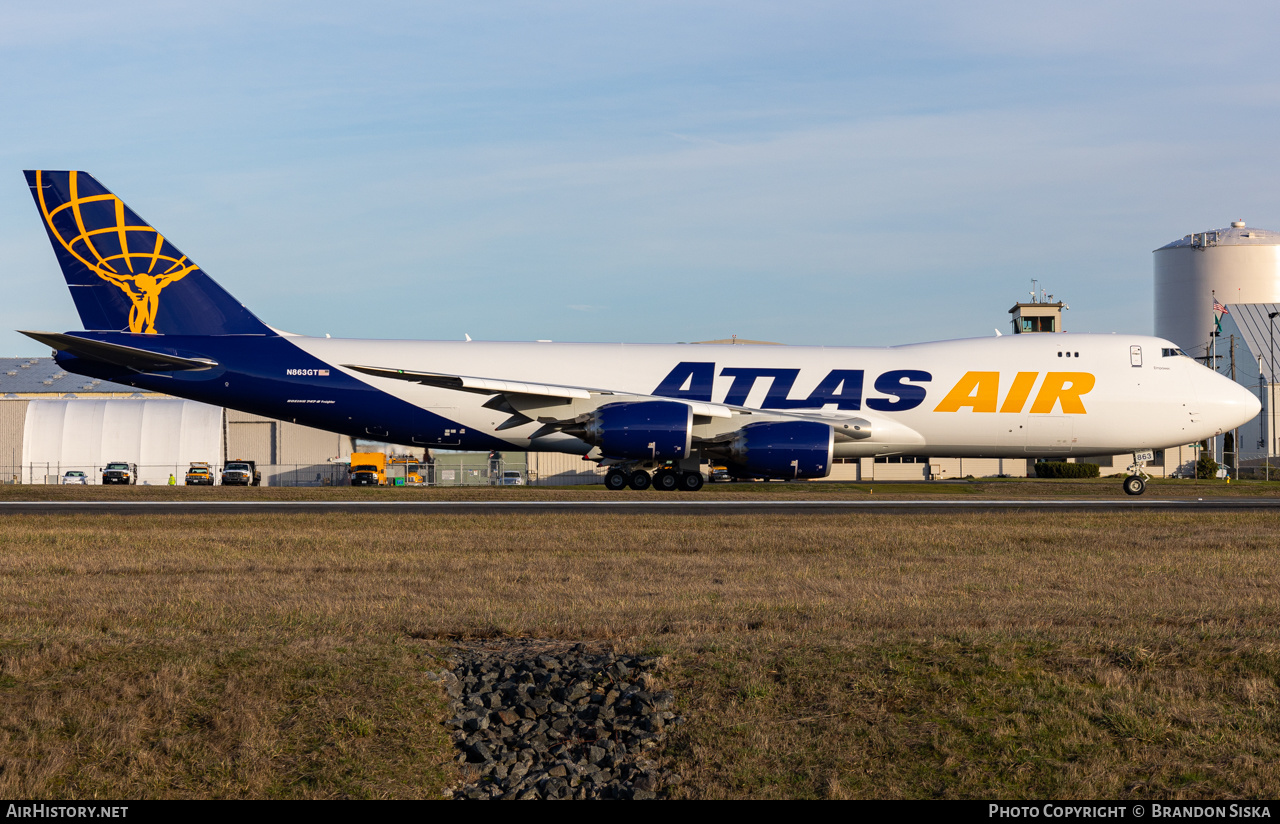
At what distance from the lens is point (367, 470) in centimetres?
6362

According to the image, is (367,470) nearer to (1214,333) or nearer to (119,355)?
(119,355)

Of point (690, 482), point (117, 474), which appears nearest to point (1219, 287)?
point (690, 482)

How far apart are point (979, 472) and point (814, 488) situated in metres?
41.4

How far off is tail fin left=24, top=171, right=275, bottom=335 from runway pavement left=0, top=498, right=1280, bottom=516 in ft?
19.2

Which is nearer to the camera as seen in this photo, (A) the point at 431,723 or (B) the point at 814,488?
(A) the point at 431,723

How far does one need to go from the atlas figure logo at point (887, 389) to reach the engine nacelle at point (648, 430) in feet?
6.43

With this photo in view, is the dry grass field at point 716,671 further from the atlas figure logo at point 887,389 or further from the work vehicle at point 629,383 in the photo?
the atlas figure logo at point 887,389

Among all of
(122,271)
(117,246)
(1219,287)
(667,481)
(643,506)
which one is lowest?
(643,506)

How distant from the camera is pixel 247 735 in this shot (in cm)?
796

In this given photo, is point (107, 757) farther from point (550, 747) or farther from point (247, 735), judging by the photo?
point (550, 747)

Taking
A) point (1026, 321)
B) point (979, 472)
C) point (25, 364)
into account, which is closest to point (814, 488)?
point (979, 472)

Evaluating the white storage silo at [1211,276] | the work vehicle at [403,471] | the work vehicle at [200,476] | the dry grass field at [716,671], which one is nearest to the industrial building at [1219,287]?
the white storage silo at [1211,276]

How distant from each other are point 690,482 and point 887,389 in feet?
24.1
